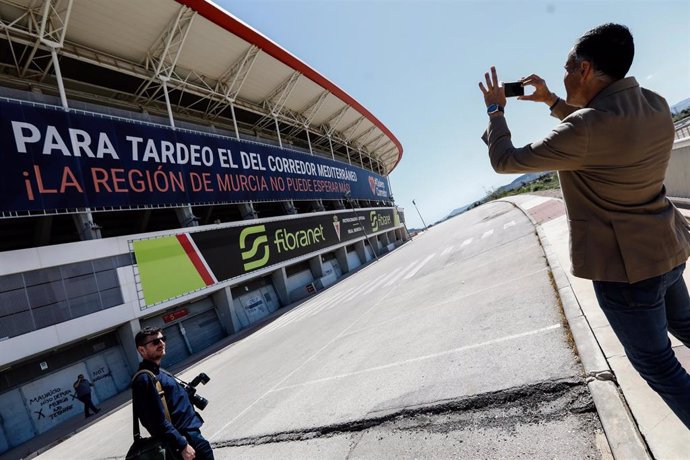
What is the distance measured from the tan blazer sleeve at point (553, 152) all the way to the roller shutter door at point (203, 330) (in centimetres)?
2108

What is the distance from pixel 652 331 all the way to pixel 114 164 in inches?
780

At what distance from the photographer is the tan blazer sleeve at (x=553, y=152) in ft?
6.02

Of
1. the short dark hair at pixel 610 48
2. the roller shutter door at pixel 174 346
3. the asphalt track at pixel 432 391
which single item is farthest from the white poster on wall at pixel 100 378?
the short dark hair at pixel 610 48

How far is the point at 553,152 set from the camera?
190 cm

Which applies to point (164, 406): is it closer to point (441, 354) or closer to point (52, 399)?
point (441, 354)

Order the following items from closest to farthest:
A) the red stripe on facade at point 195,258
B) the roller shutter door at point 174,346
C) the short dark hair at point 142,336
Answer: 1. the short dark hair at point 142,336
2. the roller shutter door at point 174,346
3. the red stripe on facade at point 195,258

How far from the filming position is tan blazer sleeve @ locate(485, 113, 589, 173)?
183cm

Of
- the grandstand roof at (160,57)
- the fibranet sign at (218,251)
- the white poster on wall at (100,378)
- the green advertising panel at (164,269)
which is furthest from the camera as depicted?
the fibranet sign at (218,251)

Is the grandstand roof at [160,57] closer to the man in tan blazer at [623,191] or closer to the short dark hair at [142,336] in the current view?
the short dark hair at [142,336]

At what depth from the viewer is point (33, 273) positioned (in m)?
13.3

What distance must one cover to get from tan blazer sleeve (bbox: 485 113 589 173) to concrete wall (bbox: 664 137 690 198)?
11.1m

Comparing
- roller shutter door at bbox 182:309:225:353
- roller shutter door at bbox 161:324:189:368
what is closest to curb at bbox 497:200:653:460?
roller shutter door at bbox 161:324:189:368

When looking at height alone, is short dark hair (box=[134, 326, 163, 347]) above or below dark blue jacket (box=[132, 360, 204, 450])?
above

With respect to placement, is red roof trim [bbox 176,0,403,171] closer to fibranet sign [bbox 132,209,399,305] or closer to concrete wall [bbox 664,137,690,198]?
fibranet sign [bbox 132,209,399,305]
